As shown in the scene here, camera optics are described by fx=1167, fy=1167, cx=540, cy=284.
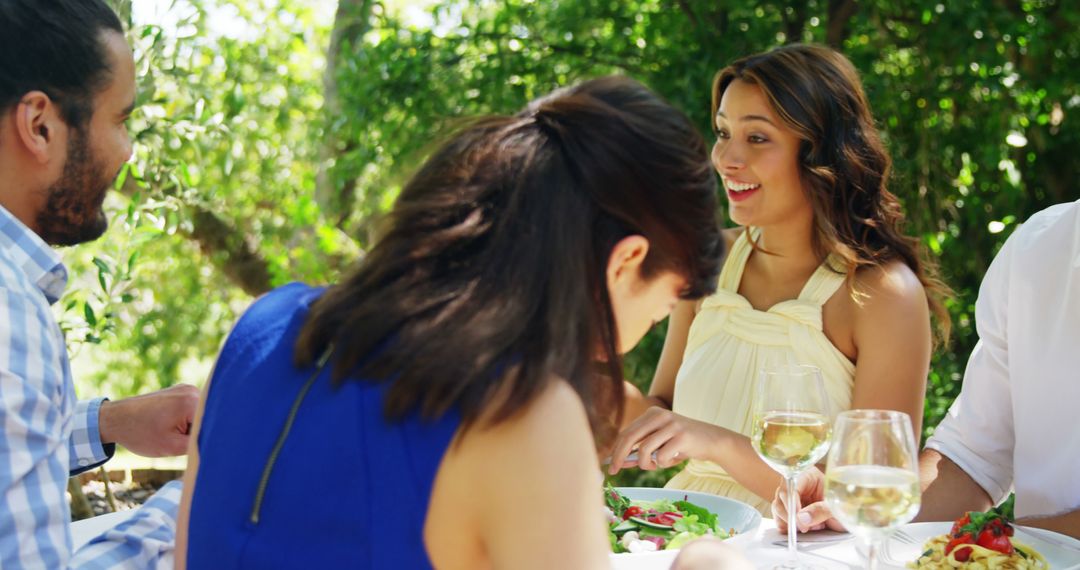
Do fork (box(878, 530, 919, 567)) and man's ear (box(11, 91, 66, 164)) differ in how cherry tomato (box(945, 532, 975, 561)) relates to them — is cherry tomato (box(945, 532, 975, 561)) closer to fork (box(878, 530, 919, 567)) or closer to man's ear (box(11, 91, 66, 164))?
fork (box(878, 530, 919, 567))

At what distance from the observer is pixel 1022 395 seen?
89.0 inches

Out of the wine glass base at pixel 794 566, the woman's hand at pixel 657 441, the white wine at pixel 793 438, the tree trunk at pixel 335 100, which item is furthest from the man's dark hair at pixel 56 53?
the tree trunk at pixel 335 100

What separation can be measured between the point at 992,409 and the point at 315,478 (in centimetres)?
160

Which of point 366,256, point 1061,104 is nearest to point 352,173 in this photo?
point 1061,104

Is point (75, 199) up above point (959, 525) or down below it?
above

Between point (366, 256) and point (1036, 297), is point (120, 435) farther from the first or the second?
point (1036, 297)

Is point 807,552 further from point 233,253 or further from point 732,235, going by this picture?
point 233,253

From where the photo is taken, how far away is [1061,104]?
436cm

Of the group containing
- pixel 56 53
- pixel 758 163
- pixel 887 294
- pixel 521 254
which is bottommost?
pixel 887 294

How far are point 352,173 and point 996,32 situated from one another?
8.99 feet

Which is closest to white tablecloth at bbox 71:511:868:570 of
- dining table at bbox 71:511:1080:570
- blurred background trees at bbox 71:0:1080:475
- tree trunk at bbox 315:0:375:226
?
A: dining table at bbox 71:511:1080:570

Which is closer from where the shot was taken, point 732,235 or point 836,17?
point 732,235

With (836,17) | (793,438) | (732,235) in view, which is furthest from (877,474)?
(836,17)

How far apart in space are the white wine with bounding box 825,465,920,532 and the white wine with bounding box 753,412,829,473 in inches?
11.0
